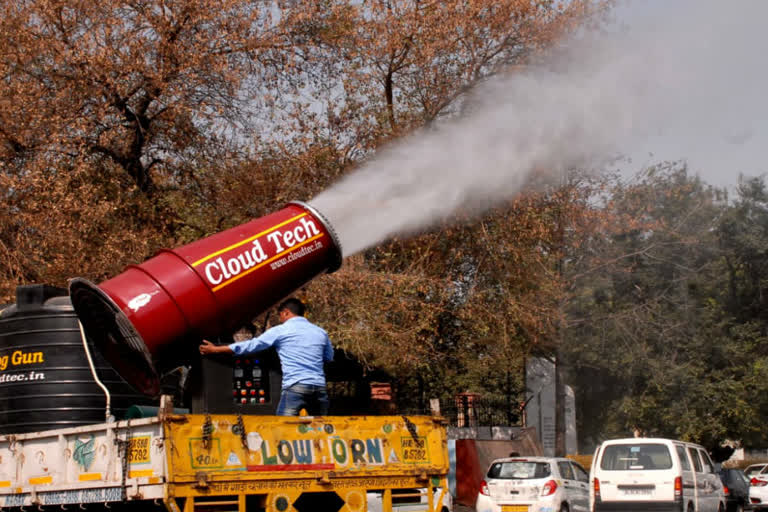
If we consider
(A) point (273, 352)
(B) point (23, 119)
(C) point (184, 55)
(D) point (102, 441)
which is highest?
(C) point (184, 55)

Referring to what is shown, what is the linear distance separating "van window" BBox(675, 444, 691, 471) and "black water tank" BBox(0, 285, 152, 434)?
33.2 ft

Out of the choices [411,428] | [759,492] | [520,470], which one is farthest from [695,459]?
[411,428]

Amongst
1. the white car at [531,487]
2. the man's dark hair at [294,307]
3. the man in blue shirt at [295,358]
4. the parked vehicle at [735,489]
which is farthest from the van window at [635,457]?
the man's dark hair at [294,307]

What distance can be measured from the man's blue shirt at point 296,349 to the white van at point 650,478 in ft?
30.4

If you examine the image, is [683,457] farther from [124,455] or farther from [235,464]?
[124,455]

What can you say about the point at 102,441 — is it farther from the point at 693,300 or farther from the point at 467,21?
the point at 693,300

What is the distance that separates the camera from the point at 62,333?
30.8 ft

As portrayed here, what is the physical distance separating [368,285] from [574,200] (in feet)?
18.0

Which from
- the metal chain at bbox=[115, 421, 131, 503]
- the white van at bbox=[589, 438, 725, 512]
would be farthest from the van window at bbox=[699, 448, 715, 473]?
the metal chain at bbox=[115, 421, 131, 503]

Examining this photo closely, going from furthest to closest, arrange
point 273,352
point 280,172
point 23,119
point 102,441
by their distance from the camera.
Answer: point 280,172 < point 23,119 < point 273,352 < point 102,441

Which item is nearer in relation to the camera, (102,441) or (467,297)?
(102,441)

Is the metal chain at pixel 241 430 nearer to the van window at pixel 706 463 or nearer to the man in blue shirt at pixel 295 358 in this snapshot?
the man in blue shirt at pixel 295 358

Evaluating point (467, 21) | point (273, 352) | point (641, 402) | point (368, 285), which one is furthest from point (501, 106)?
point (641, 402)

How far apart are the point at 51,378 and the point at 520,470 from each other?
36.0 feet
